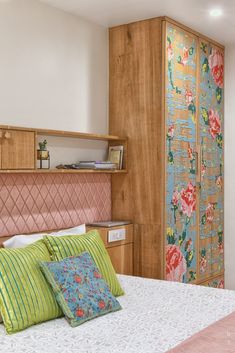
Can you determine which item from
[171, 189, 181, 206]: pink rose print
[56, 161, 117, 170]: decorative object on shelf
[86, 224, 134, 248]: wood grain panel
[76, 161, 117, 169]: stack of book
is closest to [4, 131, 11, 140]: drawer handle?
[56, 161, 117, 170]: decorative object on shelf

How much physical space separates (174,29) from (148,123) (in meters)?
0.85

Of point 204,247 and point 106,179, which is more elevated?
point 106,179

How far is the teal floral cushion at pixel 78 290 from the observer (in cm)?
237

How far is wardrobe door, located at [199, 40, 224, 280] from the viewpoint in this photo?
460cm

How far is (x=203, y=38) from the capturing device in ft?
15.0

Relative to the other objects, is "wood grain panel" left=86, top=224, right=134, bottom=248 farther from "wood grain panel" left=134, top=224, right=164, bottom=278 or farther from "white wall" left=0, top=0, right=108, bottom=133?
"white wall" left=0, top=0, right=108, bottom=133

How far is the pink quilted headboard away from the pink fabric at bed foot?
1.65 m

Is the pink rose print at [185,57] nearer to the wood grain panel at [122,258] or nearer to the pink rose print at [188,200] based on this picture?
the pink rose print at [188,200]

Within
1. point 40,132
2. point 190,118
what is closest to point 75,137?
A: point 40,132

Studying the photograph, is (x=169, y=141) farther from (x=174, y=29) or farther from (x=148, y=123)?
(x=174, y=29)

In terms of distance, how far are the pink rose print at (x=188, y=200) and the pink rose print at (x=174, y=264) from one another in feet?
1.19

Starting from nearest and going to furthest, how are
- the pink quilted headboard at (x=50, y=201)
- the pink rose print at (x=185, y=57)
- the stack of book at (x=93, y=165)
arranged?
the pink quilted headboard at (x=50, y=201), the stack of book at (x=93, y=165), the pink rose print at (x=185, y=57)

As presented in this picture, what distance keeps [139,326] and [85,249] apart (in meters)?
0.66

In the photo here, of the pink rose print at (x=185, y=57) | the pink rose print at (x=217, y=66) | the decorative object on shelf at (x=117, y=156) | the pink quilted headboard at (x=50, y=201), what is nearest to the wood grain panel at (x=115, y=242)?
the pink quilted headboard at (x=50, y=201)
